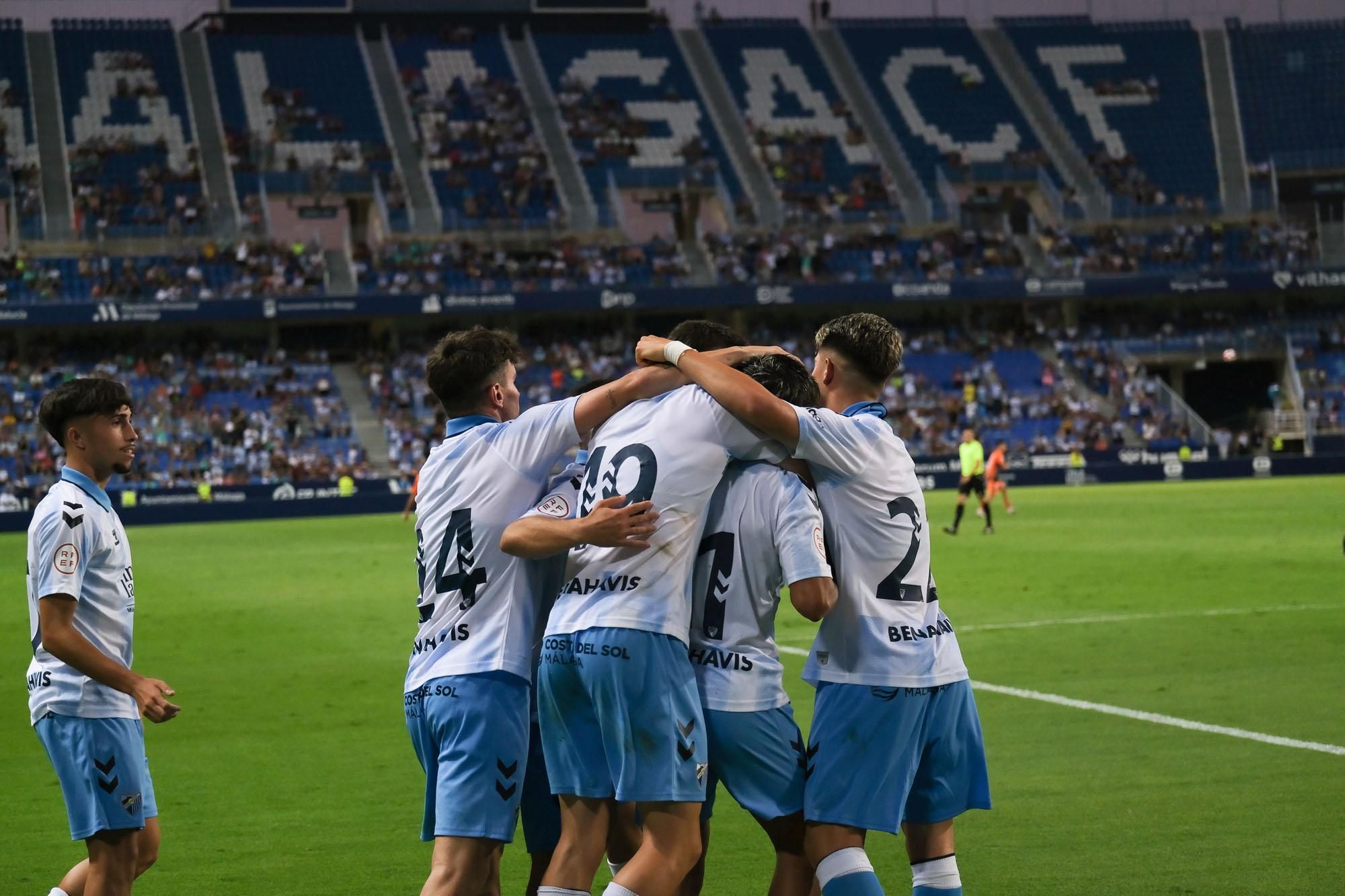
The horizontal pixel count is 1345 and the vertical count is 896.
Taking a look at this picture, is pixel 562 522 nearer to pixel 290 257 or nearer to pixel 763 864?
pixel 763 864

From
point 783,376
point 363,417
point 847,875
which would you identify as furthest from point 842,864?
point 363,417

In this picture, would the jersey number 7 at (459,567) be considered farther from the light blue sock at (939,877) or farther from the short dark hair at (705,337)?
the light blue sock at (939,877)

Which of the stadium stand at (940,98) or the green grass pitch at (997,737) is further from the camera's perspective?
the stadium stand at (940,98)

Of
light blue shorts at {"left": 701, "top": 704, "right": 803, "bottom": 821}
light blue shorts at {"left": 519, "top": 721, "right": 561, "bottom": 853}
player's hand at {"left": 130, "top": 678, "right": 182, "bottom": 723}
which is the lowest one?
light blue shorts at {"left": 519, "top": 721, "right": 561, "bottom": 853}

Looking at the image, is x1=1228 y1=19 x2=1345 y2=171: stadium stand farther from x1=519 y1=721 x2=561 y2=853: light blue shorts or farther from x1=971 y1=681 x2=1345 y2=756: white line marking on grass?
x1=519 y1=721 x2=561 y2=853: light blue shorts

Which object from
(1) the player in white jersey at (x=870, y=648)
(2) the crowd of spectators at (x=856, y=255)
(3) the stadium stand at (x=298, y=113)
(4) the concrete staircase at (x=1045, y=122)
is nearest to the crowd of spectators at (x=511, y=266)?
(2) the crowd of spectators at (x=856, y=255)

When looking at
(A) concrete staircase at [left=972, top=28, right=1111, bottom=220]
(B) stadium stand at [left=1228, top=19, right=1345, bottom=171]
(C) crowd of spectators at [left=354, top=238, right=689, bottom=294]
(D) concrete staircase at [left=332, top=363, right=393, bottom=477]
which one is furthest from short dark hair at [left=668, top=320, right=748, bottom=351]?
(B) stadium stand at [left=1228, top=19, right=1345, bottom=171]

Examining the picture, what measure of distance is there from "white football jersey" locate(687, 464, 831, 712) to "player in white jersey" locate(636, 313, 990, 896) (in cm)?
17

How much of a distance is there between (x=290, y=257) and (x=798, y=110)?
2316 centimetres

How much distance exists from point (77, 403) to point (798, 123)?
64131mm

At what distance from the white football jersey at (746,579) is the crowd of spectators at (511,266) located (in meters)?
52.3

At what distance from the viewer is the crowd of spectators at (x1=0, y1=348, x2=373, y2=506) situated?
1923 inches

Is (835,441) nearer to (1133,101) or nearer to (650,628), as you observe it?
(650,628)

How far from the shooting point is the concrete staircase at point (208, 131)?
58997mm
